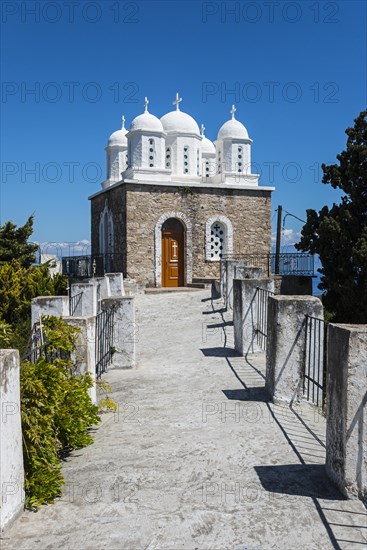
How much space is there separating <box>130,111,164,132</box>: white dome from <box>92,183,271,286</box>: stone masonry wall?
253cm

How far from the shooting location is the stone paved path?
11.2 ft

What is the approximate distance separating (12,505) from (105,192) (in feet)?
67.6

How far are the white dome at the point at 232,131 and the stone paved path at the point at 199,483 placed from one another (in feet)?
57.3

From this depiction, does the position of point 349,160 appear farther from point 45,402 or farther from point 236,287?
point 45,402

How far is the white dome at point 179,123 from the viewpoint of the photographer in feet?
72.9

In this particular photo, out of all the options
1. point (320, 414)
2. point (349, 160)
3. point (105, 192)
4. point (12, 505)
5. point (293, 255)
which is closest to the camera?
point (12, 505)

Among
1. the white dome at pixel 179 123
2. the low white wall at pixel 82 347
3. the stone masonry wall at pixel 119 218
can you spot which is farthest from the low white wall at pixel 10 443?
the white dome at pixel 179 123

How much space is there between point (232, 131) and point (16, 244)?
10.7 metres

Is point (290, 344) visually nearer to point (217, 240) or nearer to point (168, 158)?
point (217, 240)

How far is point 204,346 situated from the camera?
33.1ft

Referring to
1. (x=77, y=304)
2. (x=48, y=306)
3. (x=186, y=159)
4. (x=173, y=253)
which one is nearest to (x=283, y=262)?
(x=173, y=253)

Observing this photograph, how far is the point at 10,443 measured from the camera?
11.6 feet

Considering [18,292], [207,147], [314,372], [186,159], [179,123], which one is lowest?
[314,372]

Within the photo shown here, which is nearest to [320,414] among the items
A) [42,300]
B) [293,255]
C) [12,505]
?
[12,505]
